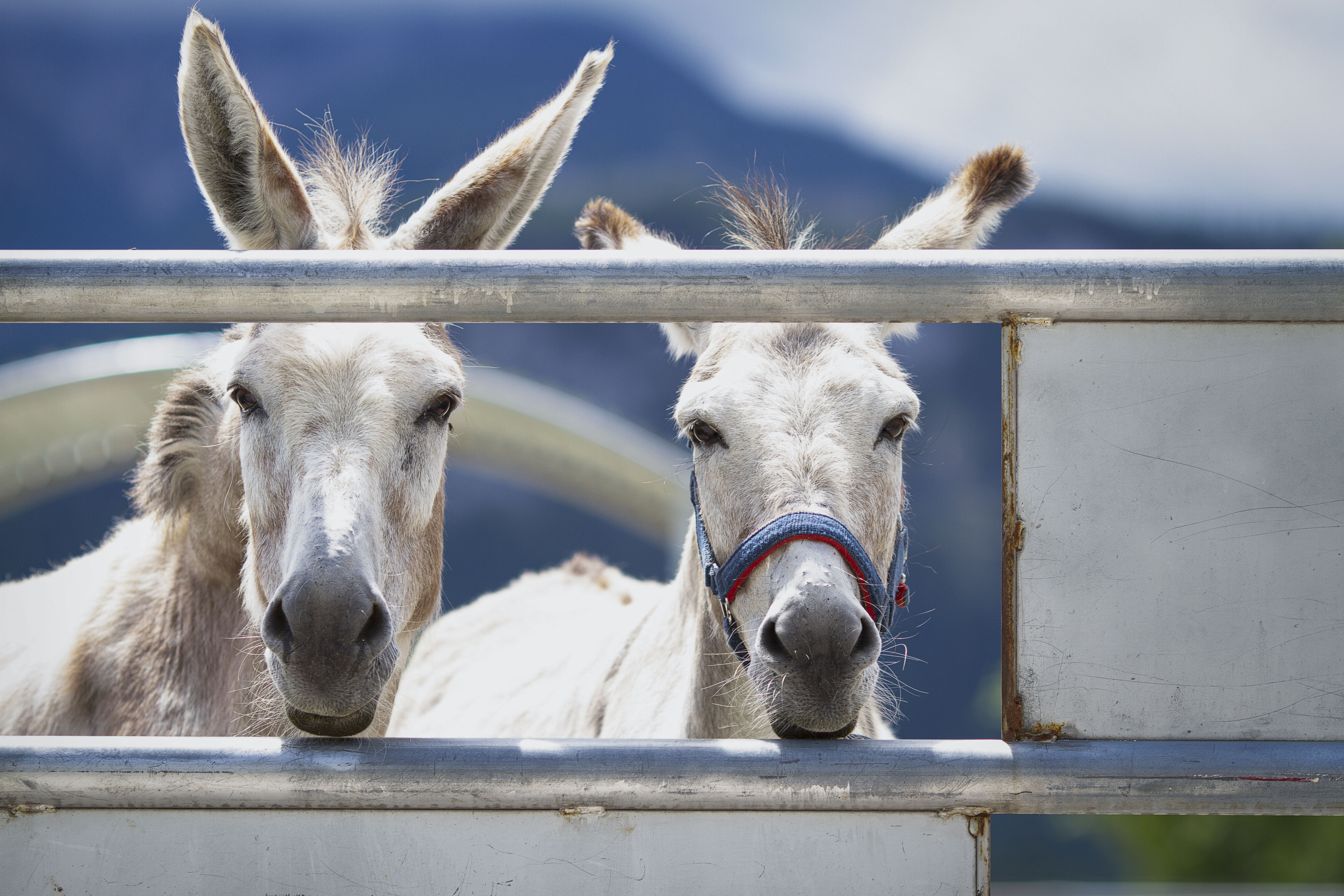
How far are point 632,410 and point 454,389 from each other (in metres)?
12.5

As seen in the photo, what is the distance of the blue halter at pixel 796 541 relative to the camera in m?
1.64

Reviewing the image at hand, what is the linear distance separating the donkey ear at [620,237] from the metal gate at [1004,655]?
4.37ft

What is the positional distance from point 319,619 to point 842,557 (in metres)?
0.91

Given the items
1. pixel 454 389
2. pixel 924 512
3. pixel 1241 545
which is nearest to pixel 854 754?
pixel 1241 545

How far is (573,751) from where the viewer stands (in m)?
1.09

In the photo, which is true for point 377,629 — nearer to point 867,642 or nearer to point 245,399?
point 245,399

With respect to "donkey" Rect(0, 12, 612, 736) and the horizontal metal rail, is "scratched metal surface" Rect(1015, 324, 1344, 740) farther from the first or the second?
"donkey" Rect(0, 12, 612, 736)

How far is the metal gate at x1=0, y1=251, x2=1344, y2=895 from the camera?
1093 mm

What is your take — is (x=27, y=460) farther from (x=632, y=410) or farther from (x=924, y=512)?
(x=924, y=512)

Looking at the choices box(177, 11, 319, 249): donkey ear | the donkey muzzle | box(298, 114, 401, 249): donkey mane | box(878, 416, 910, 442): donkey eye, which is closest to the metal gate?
the donkey muzzle

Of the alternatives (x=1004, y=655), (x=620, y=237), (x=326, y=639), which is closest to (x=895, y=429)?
(x=1004, y=655)

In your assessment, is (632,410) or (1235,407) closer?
(1235,407)

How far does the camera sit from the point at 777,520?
1690mm

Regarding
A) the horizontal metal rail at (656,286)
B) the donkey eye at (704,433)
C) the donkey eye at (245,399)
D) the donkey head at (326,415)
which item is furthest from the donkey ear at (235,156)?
the donkey eye at (704,433)
